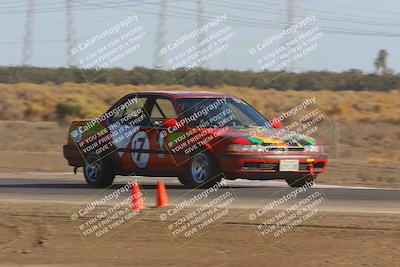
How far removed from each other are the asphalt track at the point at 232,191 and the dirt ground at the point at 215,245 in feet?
5.55

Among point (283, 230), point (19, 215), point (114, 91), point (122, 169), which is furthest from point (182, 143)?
point (114, 91)

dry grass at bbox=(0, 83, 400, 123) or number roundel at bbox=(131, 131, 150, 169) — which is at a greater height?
number roundel at bbox=(131, 131, 150, 169)

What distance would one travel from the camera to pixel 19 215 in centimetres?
1227

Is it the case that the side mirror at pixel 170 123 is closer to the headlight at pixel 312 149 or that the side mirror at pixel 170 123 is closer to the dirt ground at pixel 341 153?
the headlight at pixel 312 149

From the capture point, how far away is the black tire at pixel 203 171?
14961 mm

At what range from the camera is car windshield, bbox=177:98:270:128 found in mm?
15352

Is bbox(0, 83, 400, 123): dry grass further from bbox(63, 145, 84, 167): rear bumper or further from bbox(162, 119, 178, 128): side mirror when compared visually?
bbox(162, 119, 178, 128): side mirror

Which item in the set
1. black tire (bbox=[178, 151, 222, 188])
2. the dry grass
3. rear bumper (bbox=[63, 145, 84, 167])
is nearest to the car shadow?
rear bumper (bbox=[63, 145, 84, 167])

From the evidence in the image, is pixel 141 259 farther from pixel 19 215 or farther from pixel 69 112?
pixel 69 112

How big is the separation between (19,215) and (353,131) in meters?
25.2

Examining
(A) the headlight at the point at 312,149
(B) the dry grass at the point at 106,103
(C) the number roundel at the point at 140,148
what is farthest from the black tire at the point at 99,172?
(B) the dry grass at the point at 106,103

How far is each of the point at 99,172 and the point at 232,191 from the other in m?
2.32

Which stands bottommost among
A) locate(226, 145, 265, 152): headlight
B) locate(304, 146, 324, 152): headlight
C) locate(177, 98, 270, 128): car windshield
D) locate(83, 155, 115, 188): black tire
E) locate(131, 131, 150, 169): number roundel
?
locate(83, 155, 115, 188): black tire

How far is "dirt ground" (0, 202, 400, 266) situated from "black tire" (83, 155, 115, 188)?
4.37m
